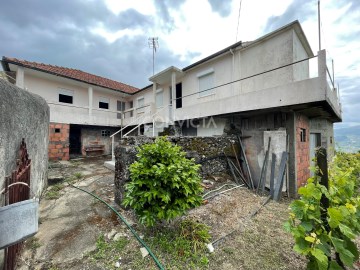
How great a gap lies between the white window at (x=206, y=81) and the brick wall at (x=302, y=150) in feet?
13.9

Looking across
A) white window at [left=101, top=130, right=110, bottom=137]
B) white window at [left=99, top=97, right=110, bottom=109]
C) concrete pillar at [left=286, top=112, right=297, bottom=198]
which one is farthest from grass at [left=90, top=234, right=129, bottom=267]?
white window at [left=99, top=97, right=110, bottom=109]

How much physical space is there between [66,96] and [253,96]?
1249 centimetres

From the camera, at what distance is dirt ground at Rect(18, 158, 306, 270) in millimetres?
2371

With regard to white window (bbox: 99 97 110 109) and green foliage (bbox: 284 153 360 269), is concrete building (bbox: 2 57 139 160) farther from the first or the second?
green foliage (bbox: 284 153 360 269)

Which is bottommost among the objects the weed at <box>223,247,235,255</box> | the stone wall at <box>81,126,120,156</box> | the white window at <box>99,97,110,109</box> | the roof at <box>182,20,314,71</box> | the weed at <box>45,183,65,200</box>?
the weed at <box>223,247,235,255</box>

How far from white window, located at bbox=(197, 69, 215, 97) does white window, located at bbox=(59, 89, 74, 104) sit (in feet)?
30.9

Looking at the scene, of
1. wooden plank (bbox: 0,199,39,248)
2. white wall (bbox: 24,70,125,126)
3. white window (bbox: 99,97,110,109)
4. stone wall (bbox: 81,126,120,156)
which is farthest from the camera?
white window (bbox: 99,97,110,109)

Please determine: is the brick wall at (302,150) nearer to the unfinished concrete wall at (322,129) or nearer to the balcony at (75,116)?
the unfinished concrete wall at (322,129)

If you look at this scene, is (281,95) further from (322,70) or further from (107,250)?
(107,250)

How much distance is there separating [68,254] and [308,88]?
6427 millimetres

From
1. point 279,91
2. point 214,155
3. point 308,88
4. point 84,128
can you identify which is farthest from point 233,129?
point 84,128

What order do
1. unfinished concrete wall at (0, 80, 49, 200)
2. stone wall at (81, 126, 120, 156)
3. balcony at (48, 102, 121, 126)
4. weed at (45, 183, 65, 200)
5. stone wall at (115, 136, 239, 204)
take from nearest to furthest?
unfinished concrete wall at (0, 80, 49, 200) → weed at (45, 183, 65, 200) → stone wall at (115, 136, 239, 204) → balcony at (48, 102, 121, 126) → stone wall at (81, 126, 120, 156)

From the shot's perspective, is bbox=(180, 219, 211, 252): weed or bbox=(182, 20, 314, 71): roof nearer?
bbox=(180, 219, 211, 252): weed

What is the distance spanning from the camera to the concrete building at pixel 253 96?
5.24m
